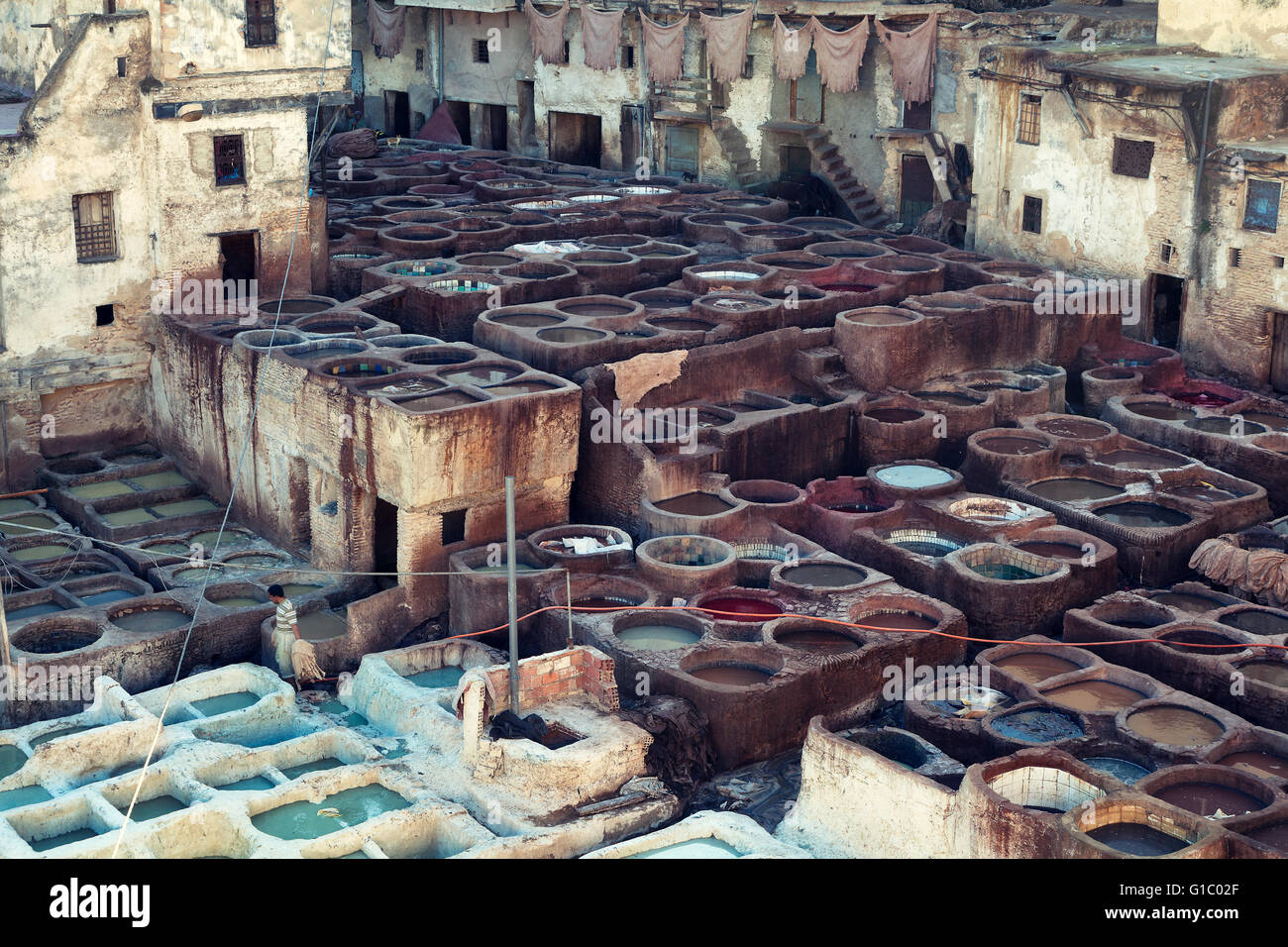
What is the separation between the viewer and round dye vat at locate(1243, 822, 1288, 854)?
20.3 m

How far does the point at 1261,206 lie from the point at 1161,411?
14.8 ft

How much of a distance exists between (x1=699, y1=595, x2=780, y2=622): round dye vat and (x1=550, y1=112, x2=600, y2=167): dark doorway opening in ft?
96.3

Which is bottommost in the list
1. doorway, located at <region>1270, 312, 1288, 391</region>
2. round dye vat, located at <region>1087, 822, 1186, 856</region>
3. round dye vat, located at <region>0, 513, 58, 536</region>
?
round dye vat, located at <region>1087, 822, 1186, 856</region>

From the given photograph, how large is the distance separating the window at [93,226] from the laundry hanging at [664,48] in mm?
19914

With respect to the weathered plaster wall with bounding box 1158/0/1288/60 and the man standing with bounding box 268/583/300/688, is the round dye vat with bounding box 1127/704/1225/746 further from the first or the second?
the weathered plaster wall with bounding box 1158/0/1288/60

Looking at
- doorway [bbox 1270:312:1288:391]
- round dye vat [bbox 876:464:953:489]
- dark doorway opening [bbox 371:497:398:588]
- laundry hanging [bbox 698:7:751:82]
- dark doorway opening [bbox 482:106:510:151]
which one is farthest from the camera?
dark doorway opening [bbox 482:106:510:151]

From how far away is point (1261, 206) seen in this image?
114ft

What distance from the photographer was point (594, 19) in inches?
1970

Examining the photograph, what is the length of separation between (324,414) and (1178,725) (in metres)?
14.0

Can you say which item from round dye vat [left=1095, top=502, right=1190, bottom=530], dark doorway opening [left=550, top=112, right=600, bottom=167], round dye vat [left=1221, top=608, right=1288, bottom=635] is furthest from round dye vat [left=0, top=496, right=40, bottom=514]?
dark doorway opening [left=550, top=112, right=600, bottom=167]

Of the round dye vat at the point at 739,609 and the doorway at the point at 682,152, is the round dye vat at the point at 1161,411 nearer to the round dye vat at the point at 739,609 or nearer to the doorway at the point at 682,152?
the round dye vat at the point at 739,609

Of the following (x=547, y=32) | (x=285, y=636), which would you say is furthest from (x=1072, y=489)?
(x=547, y=32)

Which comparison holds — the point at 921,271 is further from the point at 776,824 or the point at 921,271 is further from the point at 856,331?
the point at 776,824

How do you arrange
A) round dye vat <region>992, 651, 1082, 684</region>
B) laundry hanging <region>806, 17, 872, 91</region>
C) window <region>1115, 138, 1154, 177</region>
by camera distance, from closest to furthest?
round dye vat <region>992, 651, 1082, 684</region> < window <region>1115, 138, 1154, 177</region> < laundry hanging <region>806, 17, 872, 91</region>
